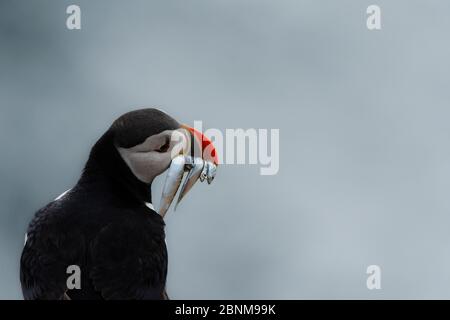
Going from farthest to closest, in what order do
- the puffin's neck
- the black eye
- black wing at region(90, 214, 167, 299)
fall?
1. the puffin's neck
2. the black eye
3. black wing at region(90, 214, 167, 299)

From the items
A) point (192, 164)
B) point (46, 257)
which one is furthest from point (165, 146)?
point (46, 257)

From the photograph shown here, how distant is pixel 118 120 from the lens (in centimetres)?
386

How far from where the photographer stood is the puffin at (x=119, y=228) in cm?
357

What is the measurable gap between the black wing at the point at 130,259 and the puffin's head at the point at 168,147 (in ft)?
0.66

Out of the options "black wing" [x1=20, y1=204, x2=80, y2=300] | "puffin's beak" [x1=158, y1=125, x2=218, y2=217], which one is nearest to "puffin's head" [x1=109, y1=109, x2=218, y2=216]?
"puffin's beak" [x1=158, y1=125, x2=218, y2=217]

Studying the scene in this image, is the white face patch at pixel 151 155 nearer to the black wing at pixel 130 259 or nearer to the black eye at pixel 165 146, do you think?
the black eye at pixel 165 146

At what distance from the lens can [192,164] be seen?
12.0ft

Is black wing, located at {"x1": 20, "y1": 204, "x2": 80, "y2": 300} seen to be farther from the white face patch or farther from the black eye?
the black eye

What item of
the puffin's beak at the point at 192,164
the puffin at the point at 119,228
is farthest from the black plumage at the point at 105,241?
the puffin's beak at the point at 192,164

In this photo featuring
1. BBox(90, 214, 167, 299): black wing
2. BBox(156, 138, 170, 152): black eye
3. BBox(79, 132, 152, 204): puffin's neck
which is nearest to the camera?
BBox(90, 214, 167, 299): black wing

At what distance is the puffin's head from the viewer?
3617 millimetres
